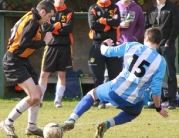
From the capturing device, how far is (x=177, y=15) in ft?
37.2

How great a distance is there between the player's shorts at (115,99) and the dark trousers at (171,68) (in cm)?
403

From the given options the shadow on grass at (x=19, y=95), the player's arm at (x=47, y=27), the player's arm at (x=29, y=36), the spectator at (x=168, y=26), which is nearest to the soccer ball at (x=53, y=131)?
the player's arm at (x=29, y=36)

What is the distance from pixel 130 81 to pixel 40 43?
1.35 meters

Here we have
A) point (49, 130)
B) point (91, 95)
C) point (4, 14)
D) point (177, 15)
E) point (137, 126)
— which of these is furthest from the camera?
point (4, 14)

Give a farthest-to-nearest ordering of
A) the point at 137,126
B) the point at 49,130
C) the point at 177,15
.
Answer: the point at 177,15
the point at 137,126
the point at 49,130

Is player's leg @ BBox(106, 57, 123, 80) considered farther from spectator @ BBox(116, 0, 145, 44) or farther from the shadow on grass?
the shadow on grass

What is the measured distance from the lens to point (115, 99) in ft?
24.0

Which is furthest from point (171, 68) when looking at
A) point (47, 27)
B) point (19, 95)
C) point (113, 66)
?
point (19, 95)

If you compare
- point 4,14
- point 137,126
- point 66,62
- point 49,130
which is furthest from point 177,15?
point 49,130

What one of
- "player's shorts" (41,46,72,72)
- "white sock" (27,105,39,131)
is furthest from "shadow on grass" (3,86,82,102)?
"white sock" (27,105,39,131)

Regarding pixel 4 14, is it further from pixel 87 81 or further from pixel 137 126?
pixel 137 126

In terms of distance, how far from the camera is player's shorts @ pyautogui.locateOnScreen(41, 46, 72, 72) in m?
11.5

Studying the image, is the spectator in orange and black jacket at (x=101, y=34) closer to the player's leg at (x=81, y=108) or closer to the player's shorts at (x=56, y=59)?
the player's shorts at (x=56, y=59)

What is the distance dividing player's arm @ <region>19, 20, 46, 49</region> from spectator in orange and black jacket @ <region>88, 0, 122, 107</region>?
3.58m
